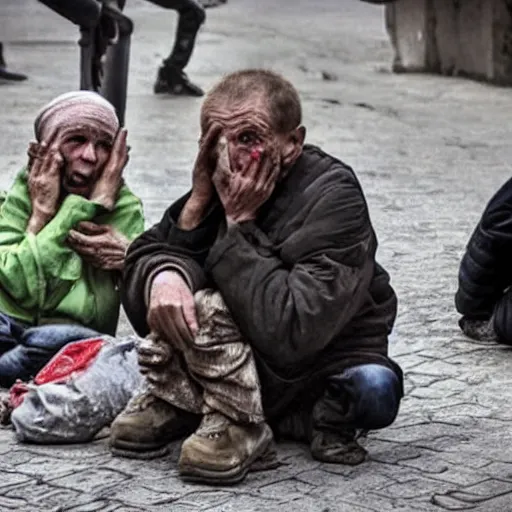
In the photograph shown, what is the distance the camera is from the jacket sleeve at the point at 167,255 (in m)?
4.97

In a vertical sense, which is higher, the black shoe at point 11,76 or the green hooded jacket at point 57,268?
the green hooded jacket at point 57,268

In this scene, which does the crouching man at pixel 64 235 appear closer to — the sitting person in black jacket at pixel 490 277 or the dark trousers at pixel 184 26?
the sitting person in black jacket at pixel 490 277

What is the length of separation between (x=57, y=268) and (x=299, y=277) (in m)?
1.03

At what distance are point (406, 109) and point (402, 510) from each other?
941 centimetres

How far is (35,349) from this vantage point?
5668 mm

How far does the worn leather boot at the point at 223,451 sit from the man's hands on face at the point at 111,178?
969 millimetres

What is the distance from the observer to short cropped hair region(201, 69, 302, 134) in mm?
4953

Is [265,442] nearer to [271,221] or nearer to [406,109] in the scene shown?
[271,221]

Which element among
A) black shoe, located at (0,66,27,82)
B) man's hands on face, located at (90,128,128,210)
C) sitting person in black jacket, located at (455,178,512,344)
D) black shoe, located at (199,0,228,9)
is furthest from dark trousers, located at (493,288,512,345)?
black shoe, located at (199,0,228,9)

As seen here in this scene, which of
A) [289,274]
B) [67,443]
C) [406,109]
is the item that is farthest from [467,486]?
[406,109]

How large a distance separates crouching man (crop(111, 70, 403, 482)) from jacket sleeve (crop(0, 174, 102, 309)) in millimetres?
540

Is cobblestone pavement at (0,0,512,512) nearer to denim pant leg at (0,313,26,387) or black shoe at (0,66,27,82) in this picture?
black shoe at (0,66,27,82)

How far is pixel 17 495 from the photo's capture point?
4.79 m

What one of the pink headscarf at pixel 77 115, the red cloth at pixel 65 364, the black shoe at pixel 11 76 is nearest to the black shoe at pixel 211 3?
the black shoe at pixel 11 76
